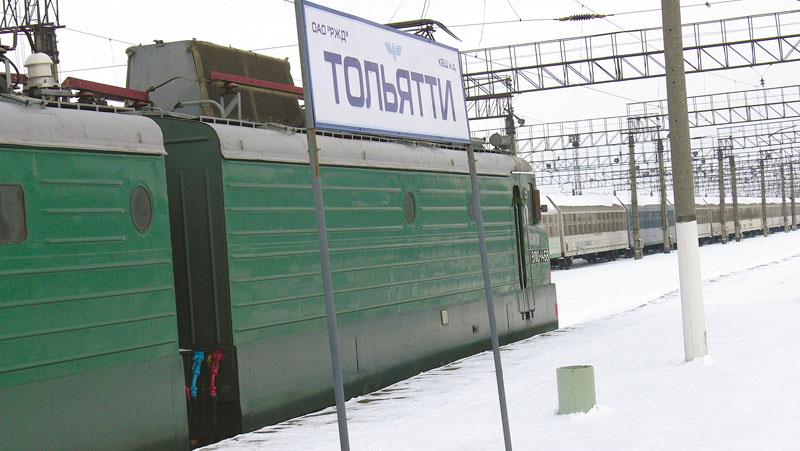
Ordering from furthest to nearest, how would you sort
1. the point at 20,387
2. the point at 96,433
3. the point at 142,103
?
the point at 142,103 < the point at 96,433 < the point at 20,387

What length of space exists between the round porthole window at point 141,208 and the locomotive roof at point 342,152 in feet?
3.47

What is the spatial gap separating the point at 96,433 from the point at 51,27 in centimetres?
1763

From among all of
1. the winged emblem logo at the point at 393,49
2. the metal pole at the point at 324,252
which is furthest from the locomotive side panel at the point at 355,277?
the metal pole at the point at 324,252

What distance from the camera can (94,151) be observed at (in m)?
8.24

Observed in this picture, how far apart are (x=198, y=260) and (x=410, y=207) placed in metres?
A: 3.92

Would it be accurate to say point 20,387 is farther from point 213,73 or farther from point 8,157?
point 213,73

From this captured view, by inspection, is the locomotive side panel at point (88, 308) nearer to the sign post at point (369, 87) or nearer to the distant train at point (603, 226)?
the sign post at point (369, 87)

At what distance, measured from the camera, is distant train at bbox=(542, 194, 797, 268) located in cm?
4641

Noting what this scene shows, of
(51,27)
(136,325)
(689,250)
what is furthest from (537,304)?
(51,27)

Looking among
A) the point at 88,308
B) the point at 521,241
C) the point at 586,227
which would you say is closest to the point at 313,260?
the point at 88,308

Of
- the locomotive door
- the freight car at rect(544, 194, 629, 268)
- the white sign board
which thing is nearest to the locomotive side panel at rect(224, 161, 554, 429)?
the locomotive door

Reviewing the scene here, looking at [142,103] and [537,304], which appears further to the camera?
[537,304]

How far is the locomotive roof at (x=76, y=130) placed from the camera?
7.56 meters

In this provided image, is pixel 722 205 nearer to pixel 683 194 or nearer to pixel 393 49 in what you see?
pixel 683 194
